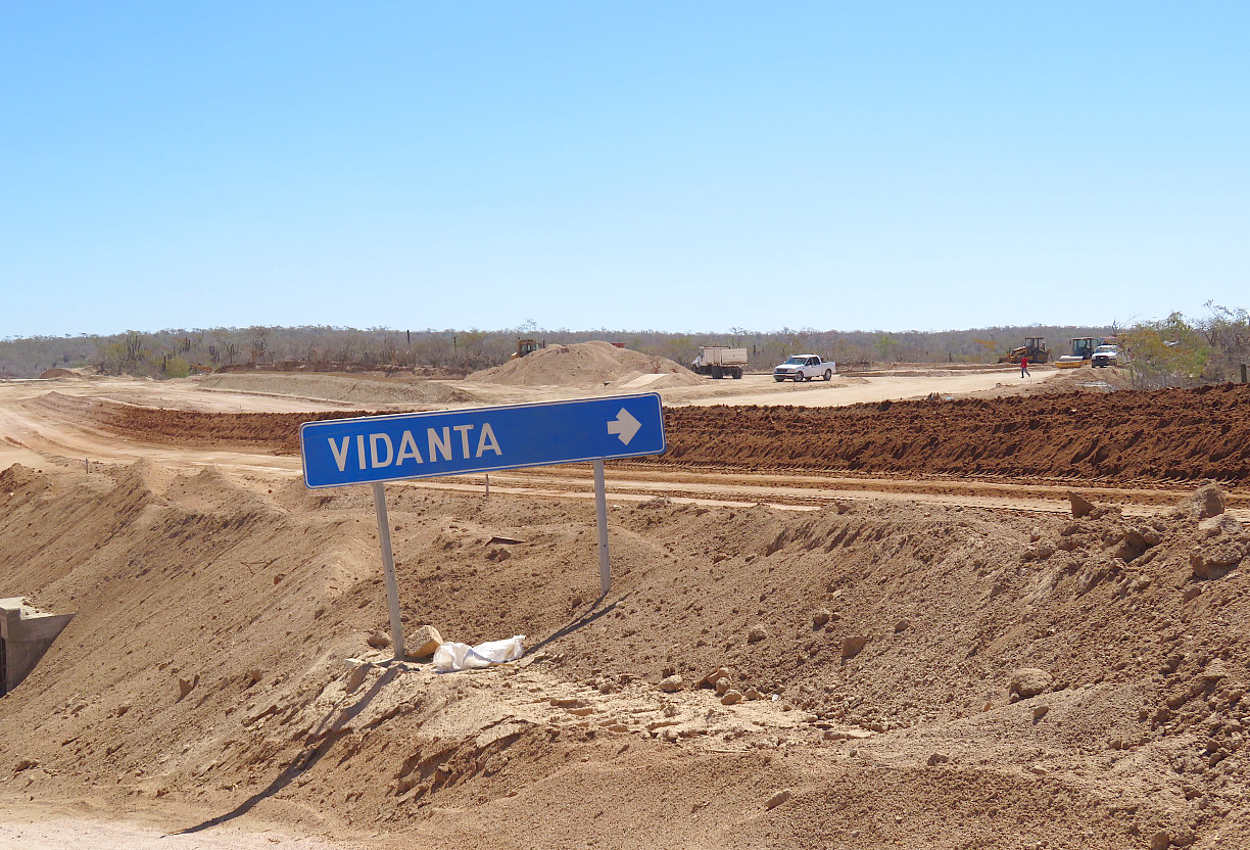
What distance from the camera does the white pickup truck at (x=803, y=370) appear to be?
53.7 metres

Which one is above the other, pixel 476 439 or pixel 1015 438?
pixel 476 439

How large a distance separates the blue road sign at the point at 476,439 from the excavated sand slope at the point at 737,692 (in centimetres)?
123

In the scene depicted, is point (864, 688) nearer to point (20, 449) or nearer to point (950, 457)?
point (950, 457)

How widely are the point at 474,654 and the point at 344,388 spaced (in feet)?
144

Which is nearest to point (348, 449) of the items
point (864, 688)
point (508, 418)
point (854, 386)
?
point (508, 418)

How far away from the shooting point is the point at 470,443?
9734 millimetres

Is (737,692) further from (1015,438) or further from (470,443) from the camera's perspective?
(1015,438)

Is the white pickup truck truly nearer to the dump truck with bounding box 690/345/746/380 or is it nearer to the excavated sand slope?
the dump truck with bounding box 690/345/746/380

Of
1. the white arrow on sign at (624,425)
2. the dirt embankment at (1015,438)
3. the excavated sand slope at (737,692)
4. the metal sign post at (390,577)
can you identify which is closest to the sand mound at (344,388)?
the dirt embankment at (1015,438)

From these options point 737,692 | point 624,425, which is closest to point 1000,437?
point 624,425

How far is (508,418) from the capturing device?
9.89 meters

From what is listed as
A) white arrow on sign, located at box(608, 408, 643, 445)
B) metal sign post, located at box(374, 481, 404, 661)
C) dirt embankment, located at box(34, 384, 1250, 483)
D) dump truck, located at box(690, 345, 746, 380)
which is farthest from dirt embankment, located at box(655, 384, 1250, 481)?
dump truck, located at box(690, 345, 746, 380)

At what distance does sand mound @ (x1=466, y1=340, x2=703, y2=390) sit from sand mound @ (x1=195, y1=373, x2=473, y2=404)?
6869mm

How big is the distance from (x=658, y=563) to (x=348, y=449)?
300 centimetres
